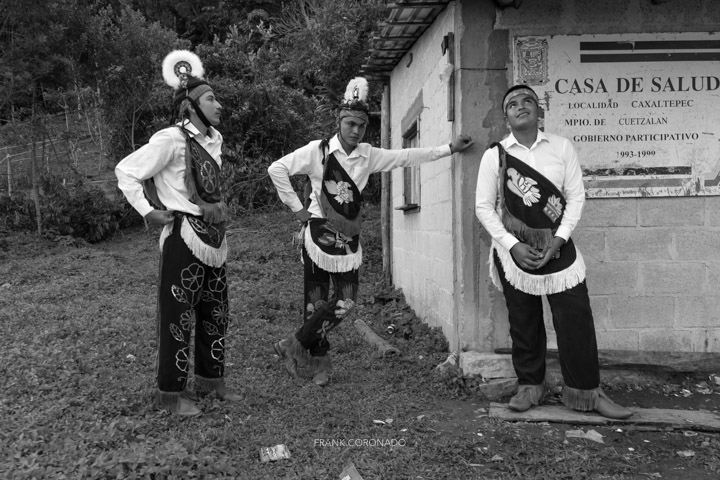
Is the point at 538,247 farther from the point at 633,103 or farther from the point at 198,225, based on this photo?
the point at 198,225

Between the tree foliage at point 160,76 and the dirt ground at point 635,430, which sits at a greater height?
the tree foliage at point 160,76

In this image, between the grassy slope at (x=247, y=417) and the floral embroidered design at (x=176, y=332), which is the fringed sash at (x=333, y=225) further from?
the floral embroidered design at (x=176, y=332)

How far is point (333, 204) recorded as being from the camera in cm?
481

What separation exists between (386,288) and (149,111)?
9.06 metres

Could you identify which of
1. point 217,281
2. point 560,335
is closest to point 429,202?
point 560,335

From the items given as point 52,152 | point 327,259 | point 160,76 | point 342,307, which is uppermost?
point 160,76

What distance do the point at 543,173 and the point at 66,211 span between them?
11957 mm

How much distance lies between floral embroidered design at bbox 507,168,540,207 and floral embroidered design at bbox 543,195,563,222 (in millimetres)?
80

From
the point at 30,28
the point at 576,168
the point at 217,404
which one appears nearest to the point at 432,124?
the point at 576,168

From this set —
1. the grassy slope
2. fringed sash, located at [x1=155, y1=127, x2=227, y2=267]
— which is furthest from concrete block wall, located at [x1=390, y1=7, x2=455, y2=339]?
fringed sash, located at [x1=155, y1=127, x2=227, y2=267]

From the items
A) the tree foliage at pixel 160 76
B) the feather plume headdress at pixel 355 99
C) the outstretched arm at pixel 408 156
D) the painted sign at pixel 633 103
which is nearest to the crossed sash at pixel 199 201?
the feather plume headdress at pixel 355 99

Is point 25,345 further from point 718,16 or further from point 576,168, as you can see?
point 718,16

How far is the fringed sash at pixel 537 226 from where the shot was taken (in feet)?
13.8

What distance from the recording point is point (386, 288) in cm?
902
